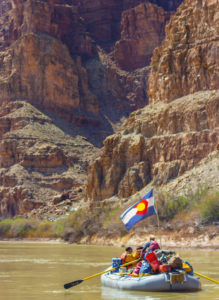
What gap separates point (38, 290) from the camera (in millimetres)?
26828

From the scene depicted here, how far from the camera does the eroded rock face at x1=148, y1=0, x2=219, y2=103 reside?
86438 mm

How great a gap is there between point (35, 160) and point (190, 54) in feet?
212

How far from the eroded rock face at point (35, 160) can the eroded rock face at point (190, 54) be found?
4257 cm

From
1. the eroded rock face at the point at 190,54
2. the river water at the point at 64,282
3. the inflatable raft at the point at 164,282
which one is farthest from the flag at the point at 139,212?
the eroded rock face at the point at 190,54

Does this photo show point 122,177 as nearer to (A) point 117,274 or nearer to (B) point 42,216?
(B) point 42,216

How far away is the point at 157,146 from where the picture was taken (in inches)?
3469

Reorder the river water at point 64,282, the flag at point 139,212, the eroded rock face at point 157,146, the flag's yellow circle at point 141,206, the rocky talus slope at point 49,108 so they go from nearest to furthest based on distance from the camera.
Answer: the river water at point 64,282, the flag at point 139,212, the flag's yellow circle at point 141,206, the eroded rock face at point 157,146, the rocky talus slope at point 49,108

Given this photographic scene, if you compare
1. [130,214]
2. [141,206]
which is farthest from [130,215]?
[141,206]

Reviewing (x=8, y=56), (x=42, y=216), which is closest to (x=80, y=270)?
(x=42, y=216)

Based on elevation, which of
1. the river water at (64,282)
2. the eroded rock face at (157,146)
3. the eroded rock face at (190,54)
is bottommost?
the river water at (64,282)

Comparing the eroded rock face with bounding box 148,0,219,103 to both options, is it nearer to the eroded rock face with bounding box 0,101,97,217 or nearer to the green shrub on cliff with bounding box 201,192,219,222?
the green shrub on cliff with bounding box 201,192,219,222

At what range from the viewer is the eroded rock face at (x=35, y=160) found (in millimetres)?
139050

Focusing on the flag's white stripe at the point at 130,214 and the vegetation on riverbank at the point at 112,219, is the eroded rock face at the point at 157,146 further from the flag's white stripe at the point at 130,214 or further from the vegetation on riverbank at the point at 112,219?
the flag's white stripe at the point at 130,214

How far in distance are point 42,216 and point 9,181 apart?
1045 inches
